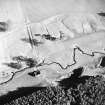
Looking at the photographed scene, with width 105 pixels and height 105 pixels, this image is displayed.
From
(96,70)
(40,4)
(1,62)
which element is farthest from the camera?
(96,70)

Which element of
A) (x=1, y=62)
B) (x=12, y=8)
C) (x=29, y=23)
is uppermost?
(x=12, y=8)

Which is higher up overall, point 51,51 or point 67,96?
point 51,51

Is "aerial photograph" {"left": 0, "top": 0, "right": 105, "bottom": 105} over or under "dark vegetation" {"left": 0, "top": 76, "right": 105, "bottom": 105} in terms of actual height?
over

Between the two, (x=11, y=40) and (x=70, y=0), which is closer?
(x=11, y=40)

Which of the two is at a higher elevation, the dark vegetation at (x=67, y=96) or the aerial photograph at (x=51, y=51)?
the aerial photograph at (x=51, y=51)

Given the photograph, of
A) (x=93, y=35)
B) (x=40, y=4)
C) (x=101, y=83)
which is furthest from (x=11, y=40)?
(x=101, y=83)

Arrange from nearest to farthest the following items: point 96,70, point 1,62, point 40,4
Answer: point 1,62, point 40,4, point 96,70

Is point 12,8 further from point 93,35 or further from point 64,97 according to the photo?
point 64,97

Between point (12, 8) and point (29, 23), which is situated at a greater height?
point (12, 8)
